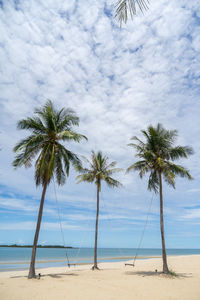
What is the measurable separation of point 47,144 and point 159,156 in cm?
848

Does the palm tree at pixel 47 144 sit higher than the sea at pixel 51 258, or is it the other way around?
the palm tree at pixel 47 144

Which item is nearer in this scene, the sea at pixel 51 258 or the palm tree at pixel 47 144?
the palm tree at pixel 47 144

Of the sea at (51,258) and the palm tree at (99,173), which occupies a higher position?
the palm tree at (99,173)

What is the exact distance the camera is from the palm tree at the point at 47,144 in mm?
13844

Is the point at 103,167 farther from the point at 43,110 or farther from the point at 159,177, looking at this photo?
the point at 43,110

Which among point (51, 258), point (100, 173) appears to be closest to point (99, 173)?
point (100, 173)

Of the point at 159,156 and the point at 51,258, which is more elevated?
the point at 159,156

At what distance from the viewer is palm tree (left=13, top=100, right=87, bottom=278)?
13.8m

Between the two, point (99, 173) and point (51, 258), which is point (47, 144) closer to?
point (99, 173)

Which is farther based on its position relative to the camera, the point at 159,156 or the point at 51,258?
the point at 51,258

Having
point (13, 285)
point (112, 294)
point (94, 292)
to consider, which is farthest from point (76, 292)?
point (13, 285)

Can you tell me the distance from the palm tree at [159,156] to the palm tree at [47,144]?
504 cm

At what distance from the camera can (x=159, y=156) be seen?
16641mm

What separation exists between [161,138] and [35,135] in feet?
30.7
